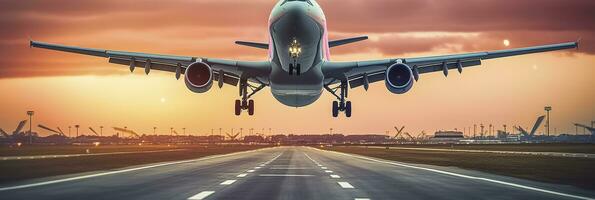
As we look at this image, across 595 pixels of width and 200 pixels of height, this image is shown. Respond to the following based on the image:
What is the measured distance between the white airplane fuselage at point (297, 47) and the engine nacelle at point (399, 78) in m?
3.57

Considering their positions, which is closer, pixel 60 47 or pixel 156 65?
pixel 60 47

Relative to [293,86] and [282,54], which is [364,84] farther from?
[282,54]

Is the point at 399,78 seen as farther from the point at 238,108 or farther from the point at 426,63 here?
the point at 238,108

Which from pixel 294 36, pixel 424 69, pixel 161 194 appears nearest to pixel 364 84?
pixel 424 69

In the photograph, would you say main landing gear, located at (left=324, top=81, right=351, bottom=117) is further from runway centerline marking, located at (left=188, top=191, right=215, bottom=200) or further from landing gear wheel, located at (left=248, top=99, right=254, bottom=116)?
runway centerline marking, located at (left=188, top=191, right=215, bottom=200)

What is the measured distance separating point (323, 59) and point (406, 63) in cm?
433

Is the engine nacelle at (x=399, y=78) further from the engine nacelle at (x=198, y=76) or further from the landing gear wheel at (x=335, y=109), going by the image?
the engine nacelle at (x=198, y=76)

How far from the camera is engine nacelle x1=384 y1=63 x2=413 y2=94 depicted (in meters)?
35.2

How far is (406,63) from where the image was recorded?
3600 cm

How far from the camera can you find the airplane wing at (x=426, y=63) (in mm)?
35938

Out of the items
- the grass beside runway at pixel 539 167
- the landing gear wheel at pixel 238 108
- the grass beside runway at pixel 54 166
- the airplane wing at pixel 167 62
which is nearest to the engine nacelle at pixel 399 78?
the grass beside runway at pixel 539 167

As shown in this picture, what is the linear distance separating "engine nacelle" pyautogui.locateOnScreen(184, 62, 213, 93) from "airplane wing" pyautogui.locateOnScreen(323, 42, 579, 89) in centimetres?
611

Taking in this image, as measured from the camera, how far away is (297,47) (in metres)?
31.4

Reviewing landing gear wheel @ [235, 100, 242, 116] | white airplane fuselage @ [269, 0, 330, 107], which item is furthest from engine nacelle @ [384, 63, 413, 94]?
landing gear wheel @ [235, 100, 242, 116]
